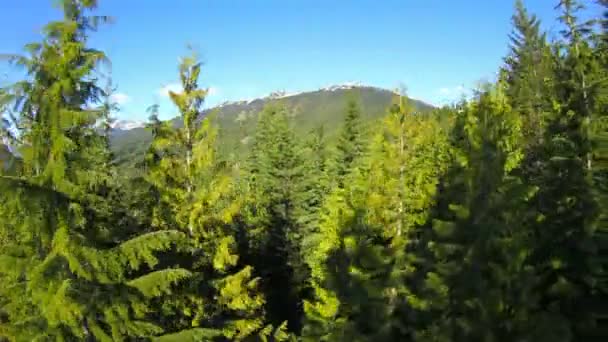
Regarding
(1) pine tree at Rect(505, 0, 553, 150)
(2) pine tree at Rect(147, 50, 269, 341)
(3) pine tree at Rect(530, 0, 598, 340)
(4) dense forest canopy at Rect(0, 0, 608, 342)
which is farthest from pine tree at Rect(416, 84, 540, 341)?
(1) pine tree at Rect(505, 0, 553, 150)

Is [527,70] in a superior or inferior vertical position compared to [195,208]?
superior

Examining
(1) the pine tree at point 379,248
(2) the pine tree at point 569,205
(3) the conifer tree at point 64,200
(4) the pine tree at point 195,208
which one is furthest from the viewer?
(4) the pine tree at point 195,208

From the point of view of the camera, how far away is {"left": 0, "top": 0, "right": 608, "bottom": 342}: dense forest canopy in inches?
426

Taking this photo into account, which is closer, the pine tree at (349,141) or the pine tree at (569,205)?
the pine tree at (569,205)

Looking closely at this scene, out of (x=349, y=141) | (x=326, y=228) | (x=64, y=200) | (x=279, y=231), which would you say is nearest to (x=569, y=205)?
(x=326, y=228)

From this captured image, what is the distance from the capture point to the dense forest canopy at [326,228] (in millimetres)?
10812

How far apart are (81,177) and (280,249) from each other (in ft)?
90.1

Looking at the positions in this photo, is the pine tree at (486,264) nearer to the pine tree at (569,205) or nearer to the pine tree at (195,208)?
the pine tree at (569,205)

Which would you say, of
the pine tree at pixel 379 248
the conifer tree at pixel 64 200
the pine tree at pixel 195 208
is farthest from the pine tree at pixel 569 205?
the conifer tree at pixel 64 200

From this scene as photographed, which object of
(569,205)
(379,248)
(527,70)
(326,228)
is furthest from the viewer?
(527,70)

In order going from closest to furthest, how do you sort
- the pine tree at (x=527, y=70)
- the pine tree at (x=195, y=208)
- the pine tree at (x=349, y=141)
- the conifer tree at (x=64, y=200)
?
the conifer tree at (x=64, y=200) < the pine tree at (x=195, y=208) < the pine tree at (x=527, y=70) < the pine tree at (x=349, y=141)

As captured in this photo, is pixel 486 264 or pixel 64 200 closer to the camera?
pixel 64 200

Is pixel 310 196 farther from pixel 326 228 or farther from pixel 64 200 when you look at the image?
pixel 64 200

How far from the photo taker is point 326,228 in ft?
74.7
